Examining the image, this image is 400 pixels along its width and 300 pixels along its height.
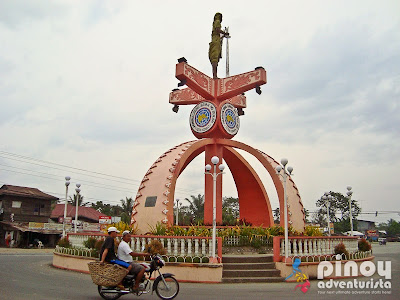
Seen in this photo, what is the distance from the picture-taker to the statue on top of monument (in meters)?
18.3

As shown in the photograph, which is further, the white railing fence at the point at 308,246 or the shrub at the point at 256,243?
the shrub at the point at 256,243

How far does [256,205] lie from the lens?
18797mm

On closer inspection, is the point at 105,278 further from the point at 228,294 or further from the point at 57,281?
the point at 57,281

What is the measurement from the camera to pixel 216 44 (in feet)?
60.4

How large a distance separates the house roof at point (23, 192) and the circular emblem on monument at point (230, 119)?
21.5 metres

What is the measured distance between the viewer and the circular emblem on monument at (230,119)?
56.8ft

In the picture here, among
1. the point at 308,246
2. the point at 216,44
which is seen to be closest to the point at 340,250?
the point at 308,246

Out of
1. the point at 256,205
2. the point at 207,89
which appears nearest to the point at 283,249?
the point at 256,205

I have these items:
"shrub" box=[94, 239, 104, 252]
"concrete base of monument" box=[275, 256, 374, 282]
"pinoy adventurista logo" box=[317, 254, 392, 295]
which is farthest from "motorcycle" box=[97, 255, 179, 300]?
"shrub" box=[94, 239, 104, 252]

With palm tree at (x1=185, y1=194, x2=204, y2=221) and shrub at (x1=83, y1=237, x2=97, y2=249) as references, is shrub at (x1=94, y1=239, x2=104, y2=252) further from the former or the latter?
palm tree at (x1=185, y1=194, x2=204, y2=221)

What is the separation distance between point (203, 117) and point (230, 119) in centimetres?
128

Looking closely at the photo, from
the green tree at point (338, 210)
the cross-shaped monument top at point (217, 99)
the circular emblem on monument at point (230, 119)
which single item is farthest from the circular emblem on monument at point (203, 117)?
the green tree at point (338, 210)

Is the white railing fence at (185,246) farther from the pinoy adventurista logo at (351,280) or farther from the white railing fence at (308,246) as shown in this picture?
the pinoy adventurista logo at (351,280)

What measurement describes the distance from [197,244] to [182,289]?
2.06m
